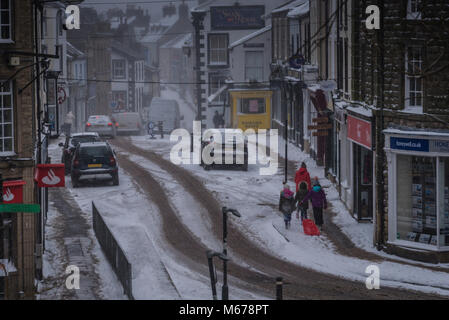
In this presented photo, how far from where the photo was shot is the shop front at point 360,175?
89.9ft

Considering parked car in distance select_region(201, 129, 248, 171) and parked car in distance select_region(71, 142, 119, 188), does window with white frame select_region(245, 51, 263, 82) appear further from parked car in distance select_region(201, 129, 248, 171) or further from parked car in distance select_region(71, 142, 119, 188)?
parked car in distance select_region(71, 142, 119, 188)

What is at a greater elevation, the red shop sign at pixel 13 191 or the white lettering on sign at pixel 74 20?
the white lettering on sign at pixel 74 20

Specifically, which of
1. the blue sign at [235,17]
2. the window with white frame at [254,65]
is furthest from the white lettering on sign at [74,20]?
the blue sign at [235,17]

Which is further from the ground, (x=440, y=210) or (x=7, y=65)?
(x=7, y=65)

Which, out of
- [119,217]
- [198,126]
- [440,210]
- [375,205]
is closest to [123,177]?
[119,217]

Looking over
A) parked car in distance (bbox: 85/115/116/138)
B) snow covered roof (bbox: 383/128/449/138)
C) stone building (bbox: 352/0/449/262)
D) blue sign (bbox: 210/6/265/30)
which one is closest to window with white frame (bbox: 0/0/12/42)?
stone building (bbox: 352/0/449/262)

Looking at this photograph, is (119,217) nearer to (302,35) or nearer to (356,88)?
(356,88)

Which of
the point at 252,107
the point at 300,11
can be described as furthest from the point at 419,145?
the point at 252,107

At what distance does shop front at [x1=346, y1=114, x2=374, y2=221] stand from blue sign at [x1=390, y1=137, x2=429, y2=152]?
342cm

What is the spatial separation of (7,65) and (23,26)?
101 centimetres

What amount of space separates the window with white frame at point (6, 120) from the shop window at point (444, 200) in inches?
437

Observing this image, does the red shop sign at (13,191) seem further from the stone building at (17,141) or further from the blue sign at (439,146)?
the blue sign at (439,146)

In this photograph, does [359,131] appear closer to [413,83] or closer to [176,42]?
[413,83]
